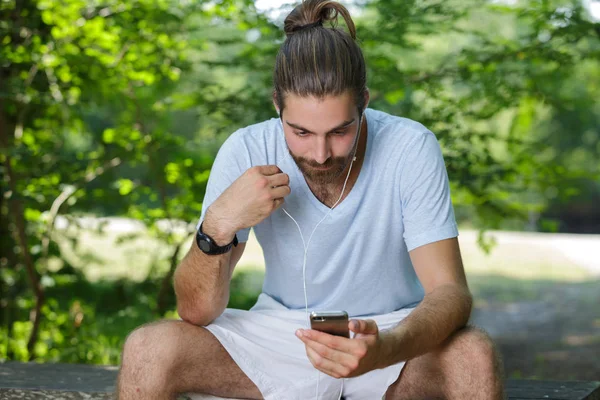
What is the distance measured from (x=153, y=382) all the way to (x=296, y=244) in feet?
2.07

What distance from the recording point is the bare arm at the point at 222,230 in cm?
231

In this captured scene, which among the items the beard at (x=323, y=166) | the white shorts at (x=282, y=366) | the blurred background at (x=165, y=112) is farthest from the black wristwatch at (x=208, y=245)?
the blurred background at (x=165, y=112)

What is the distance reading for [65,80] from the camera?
193 inches

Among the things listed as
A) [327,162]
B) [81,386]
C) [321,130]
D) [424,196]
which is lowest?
[81,386]

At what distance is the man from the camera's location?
89.3 inches

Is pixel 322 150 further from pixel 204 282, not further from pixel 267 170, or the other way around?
pixel 204 282

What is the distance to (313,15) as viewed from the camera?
2588 mm

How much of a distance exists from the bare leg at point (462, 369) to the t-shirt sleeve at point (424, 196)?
31 cm

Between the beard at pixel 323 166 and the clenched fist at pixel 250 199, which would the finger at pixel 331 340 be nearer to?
the clenched fist at pixel 250 199

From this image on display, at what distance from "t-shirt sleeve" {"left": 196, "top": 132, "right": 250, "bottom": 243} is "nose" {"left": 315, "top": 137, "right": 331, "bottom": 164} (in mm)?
295

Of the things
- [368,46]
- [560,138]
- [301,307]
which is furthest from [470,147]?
[560,138]

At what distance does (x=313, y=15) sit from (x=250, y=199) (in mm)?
685

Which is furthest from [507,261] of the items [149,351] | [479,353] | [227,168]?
[149,351]

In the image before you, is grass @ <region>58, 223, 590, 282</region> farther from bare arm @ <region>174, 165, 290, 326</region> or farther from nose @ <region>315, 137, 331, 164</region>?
nose @ <region>315, 137, 331, 164</region>
